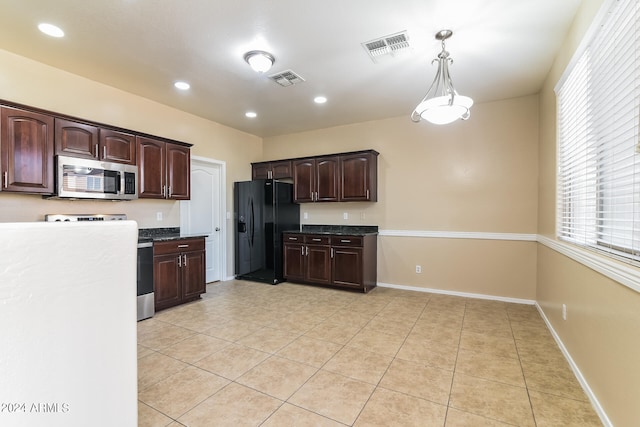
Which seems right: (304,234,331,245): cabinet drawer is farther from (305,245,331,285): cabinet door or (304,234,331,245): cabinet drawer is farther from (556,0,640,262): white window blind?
(556,0,640,262): white window blind

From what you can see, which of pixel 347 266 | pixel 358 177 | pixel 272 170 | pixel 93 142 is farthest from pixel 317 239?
pixel 93 142

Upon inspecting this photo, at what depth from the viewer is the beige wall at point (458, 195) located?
3932 mm

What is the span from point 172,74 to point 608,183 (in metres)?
4.01

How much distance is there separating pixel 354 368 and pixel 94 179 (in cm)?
330

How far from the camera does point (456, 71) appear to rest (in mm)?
3232

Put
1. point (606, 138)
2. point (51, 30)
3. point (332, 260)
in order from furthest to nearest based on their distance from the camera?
point (332, 260) → point (51, 30) → point (606, 138)

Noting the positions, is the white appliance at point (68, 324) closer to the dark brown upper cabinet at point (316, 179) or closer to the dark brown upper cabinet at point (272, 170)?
the dark brown upper cabinet at point (316, 179)

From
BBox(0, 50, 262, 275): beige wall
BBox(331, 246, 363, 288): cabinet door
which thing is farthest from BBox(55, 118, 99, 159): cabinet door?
BBox(331, 246, 363, 288): cabinet door

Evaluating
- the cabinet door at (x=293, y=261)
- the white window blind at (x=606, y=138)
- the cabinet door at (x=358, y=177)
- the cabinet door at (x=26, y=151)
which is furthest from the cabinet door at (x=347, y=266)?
the cabinet door at (x=26, y=151)

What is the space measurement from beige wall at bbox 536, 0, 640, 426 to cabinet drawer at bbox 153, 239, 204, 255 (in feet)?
13.5

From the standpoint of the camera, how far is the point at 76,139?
3082mm

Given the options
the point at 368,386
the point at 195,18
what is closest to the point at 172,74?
the point at 195,18

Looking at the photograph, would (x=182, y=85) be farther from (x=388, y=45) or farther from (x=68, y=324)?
(x=68, y=324)

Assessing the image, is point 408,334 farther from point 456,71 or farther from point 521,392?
point 456,71
